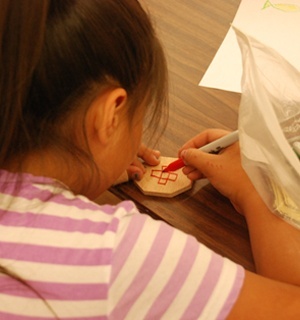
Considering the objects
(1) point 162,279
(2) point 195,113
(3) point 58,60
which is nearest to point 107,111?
(3) point 58,60

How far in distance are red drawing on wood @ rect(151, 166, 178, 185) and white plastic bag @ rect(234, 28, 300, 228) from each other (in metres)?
0.12

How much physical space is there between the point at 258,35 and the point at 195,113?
258 millimetres

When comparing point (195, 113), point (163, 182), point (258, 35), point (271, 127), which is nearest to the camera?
point (271, 127)

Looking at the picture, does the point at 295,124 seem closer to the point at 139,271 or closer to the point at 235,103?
the point at 235,103

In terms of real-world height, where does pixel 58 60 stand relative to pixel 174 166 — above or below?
above

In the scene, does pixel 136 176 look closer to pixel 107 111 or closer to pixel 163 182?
→ pixel 163 182

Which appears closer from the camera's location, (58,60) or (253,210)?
(58,60)

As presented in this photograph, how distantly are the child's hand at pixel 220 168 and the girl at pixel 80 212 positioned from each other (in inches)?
6.1

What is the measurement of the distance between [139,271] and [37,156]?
0.57 ft

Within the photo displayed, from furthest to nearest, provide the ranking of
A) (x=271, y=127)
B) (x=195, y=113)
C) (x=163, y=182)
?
(x=195, y=113) → (x=163, y=182) → (x=271, y=127)

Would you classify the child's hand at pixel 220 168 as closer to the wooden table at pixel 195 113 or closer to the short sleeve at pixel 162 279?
the wooden table at pixel 195 113

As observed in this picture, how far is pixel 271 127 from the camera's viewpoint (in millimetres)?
616

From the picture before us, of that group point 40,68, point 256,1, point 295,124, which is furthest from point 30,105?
point 256,1

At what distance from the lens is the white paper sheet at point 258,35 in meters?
0.90
